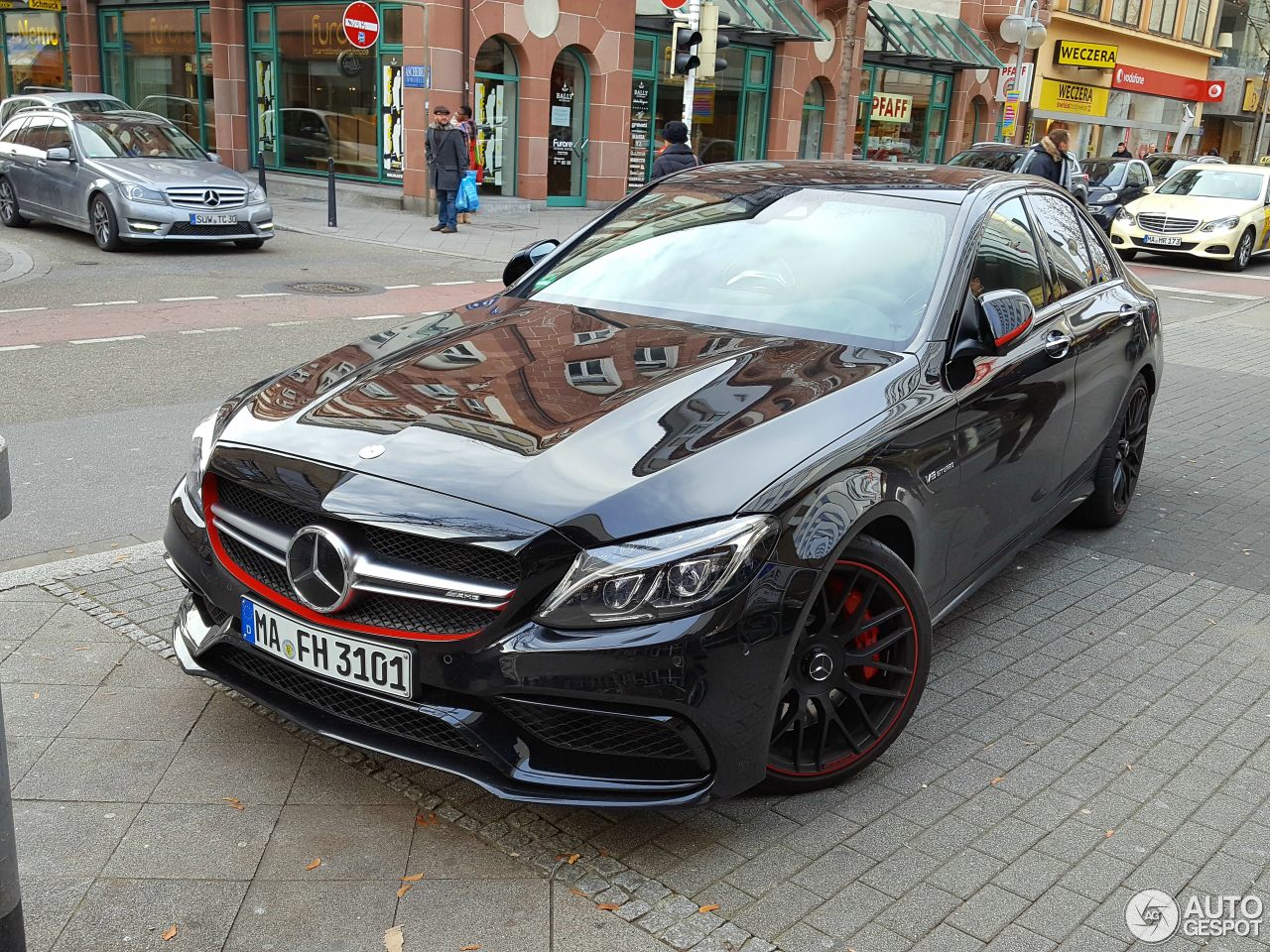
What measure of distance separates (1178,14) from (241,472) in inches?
2098

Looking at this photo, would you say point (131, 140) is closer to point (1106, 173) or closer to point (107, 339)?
point (107, 339)

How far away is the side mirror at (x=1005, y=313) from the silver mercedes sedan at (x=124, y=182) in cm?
1309

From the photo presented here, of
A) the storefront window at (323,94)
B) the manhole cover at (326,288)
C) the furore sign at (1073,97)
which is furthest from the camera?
the furore sign at (1073,97)

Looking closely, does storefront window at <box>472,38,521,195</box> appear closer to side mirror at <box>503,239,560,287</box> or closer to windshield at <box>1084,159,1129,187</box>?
windshield at <box>1084,159,1129,187</box>

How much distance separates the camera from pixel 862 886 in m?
3.08

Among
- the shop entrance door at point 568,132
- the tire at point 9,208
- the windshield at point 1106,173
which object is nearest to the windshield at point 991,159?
the windshield at point 1106,173

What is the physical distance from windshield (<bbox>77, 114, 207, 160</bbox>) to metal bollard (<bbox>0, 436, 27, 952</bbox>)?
14.9m

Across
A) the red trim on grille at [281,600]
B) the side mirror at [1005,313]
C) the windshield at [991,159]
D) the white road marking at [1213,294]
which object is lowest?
the white road marking at [1213,294]

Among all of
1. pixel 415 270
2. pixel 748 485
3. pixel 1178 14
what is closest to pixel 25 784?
pixel 748 485

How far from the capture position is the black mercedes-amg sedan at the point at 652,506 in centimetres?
288

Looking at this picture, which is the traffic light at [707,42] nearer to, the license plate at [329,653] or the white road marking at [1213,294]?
the white road marking at [1213,294]

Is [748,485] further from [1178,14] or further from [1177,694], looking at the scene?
[1178,14]

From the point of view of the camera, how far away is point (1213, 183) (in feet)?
71.2

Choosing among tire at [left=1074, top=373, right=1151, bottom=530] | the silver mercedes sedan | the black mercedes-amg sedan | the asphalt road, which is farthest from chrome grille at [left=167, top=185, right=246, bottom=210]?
tire at [left=1074, top=373, right=1151, bottom=530]
